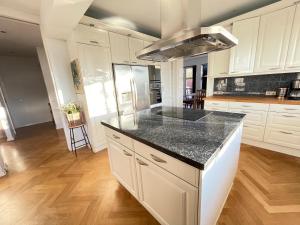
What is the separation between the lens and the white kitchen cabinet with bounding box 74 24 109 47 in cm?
231

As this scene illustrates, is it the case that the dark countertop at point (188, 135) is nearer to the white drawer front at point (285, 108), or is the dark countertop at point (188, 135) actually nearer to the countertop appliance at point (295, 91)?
the white drawer front at point (285, 108)

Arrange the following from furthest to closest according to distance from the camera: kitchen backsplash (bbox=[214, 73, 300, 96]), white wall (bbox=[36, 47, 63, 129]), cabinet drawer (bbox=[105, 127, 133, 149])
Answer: white wall (bbox=[36, 47, 63, 129]) < kitchen backsplash (bbox=[214, 73, 300, 96]) < cabinet drawer (bbox=[105, 127, 133, 149])

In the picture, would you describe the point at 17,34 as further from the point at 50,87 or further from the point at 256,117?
the point at 256,117

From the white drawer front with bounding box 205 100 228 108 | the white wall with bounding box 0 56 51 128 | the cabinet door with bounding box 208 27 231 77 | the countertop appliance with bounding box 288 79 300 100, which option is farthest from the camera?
the white wall with bounding box 0 56 51 128

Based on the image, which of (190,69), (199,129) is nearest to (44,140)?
(199,129)

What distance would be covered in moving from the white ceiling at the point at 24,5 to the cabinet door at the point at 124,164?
88.0 inches

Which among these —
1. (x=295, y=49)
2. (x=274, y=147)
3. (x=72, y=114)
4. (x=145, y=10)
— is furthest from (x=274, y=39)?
(x=72, y=114)

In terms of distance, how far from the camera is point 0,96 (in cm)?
370

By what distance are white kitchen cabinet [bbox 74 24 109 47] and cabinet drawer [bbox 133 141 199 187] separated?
2.18 meters

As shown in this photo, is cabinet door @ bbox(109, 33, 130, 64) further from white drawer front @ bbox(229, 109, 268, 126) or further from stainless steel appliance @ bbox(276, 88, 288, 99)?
stainless steel appliance @ bbox(276, 88, 288, 99)

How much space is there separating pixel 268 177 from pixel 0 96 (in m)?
6.08

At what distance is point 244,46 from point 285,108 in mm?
1362

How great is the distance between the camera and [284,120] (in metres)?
2.28

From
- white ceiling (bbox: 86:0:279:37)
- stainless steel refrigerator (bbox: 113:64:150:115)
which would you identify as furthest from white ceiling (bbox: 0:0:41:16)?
stainless steel refrigerator (bbox: 113:64:150:115)
